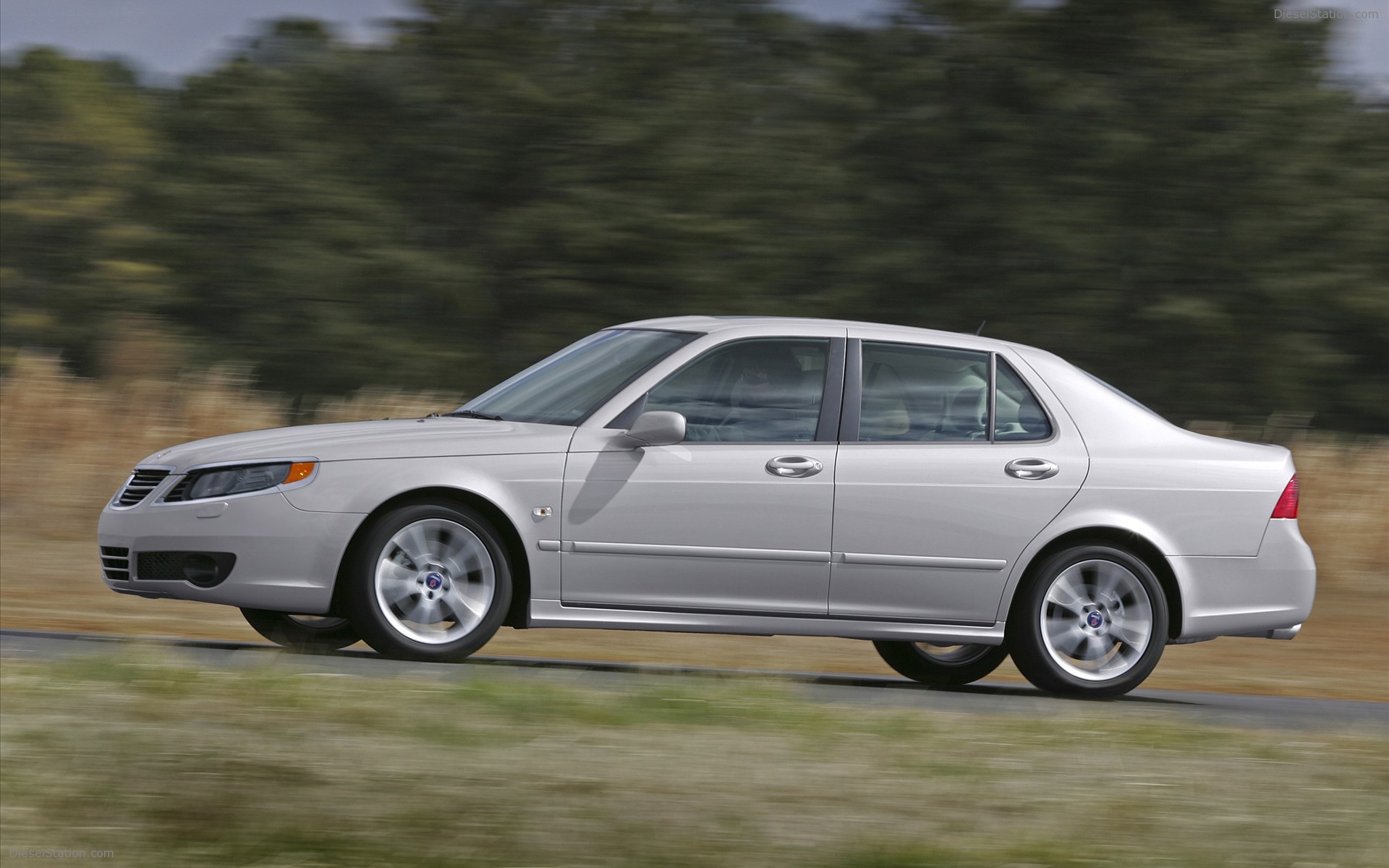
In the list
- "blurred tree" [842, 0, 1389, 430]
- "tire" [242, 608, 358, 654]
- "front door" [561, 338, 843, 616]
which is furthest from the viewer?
"blurred tree" [842, 0, 1389, 430]

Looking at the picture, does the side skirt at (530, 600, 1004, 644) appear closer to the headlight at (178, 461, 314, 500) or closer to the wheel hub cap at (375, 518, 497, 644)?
the wheel hub cap at (375, 518, 497, 644)

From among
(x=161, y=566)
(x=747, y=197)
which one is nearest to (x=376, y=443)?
(x=161, y=566)

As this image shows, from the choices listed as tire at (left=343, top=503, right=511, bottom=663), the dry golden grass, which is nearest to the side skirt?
tire at (left=343, top=503, right=511, bottom=663)

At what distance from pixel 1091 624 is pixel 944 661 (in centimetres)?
116

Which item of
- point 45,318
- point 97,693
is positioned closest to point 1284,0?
point 45,318

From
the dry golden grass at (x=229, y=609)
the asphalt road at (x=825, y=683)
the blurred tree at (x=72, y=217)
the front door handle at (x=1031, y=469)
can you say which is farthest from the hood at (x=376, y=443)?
the blurred tree at (x=72, y=217)

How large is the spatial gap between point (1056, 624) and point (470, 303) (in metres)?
17.5

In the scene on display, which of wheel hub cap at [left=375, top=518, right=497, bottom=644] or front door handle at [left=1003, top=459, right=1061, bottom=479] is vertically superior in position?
front door handle at [left=1003, top=459, right=1061, bottom=479]

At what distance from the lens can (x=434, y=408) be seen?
16219 millimetres

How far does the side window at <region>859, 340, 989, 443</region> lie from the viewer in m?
7.64

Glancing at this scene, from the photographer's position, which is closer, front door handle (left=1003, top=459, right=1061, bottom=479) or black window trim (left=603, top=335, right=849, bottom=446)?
black window trim (left=603, top=335, right=849, bottom=446)

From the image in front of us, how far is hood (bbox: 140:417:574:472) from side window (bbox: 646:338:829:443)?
1.80 ft

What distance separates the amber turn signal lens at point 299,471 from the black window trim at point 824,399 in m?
1.26

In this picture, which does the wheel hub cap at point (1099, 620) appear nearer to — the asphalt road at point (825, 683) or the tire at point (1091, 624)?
the tire at point (1091, 624)
